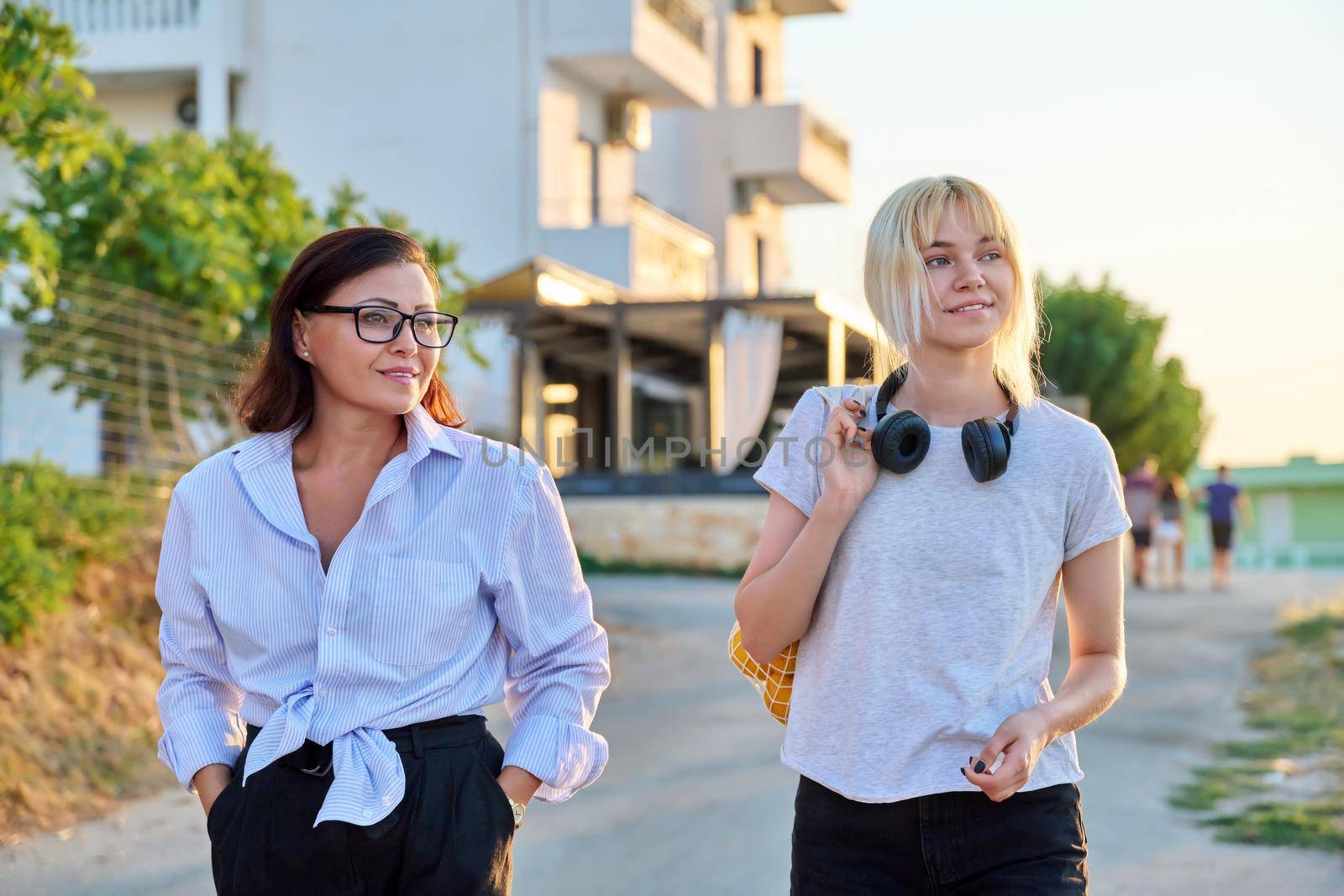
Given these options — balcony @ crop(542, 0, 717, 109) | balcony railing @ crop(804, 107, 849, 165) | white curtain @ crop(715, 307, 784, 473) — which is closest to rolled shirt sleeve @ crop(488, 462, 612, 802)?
Result: white curtain @ crop(715, 307, 784, 473)

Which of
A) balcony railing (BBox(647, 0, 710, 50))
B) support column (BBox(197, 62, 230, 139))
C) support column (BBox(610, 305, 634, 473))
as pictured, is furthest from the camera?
balcony railing (BBox(647, 0, 710, 50))

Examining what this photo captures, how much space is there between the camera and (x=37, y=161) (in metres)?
7.02

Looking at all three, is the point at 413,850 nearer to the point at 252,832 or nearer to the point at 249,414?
the point at 252,832

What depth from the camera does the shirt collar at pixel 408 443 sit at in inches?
110

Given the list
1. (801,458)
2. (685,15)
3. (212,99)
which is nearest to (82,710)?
(801,458)

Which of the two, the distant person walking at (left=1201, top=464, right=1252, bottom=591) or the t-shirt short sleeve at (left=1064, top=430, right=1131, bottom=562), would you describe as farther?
the distant person walking at (left=1201, top=464, right=1252, bottom=591)

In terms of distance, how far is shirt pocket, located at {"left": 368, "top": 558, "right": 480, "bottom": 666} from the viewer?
8.60 ft

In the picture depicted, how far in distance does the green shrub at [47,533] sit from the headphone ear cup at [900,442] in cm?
542

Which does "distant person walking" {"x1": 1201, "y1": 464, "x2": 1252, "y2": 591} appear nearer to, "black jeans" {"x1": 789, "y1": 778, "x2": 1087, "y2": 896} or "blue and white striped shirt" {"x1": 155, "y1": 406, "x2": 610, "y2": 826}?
"black jeans" {"x1": 789, "y1": 778, "x2": 1087, "y2": 896}

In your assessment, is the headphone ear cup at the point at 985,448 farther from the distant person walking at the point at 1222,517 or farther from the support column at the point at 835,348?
the distant person walking at the point at 1222,517

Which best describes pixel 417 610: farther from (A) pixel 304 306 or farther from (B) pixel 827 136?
(B) pixel 827 136

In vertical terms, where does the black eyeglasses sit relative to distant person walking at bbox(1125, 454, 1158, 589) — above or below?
above

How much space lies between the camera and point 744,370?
2219 centimetres

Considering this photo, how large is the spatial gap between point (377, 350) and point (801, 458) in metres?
0.77
